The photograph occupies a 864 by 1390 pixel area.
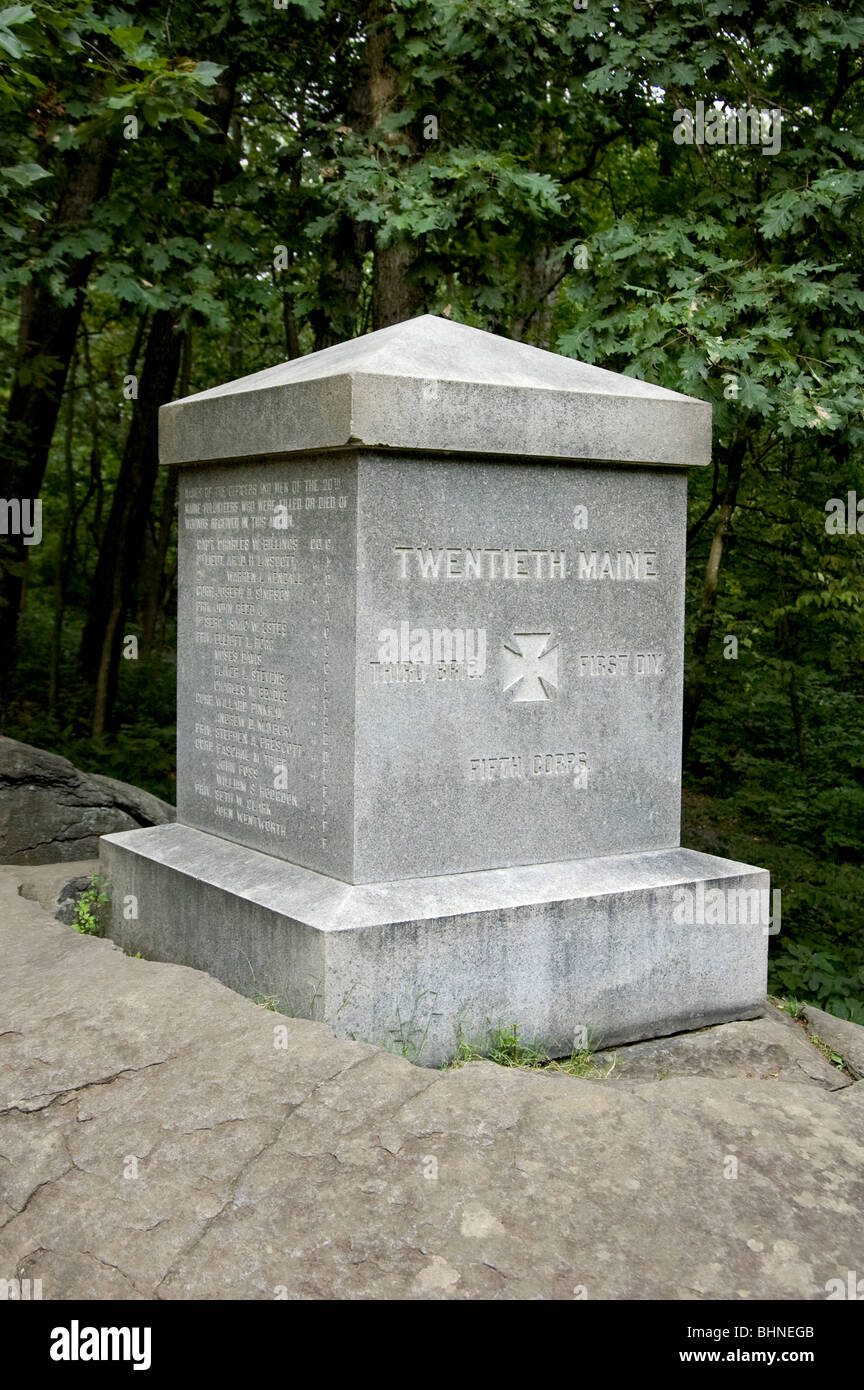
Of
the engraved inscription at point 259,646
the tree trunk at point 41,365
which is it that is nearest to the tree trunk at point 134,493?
the tree trunk at point 41,365

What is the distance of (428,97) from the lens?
799cm

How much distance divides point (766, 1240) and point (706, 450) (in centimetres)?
303

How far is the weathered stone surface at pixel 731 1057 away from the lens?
4312 millimetres

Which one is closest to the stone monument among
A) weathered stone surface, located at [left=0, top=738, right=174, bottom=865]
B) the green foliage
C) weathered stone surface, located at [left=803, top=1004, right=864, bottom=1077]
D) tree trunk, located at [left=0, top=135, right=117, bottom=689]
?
weathered stone surface, located at [left=803, top=1004, right=864, bottom=1077]

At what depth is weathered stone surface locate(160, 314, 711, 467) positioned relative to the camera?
424cm

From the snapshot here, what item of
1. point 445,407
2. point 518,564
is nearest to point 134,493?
point 518,564

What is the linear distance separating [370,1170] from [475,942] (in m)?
1.28

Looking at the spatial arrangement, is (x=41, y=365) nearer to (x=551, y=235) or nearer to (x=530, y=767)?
(x=551, y=235)

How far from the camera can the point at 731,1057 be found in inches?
176

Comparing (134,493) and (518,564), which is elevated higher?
(134,493)

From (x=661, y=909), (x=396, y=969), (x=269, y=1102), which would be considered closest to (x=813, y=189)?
(x=661, y=909)

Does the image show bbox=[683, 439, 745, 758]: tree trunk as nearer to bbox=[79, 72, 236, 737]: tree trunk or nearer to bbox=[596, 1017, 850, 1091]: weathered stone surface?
bbox=[79, 72, 236, 737]: tree trunk

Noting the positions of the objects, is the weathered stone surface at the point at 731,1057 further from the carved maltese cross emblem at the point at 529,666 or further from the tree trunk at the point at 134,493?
the tree trunk at the point at 134,493

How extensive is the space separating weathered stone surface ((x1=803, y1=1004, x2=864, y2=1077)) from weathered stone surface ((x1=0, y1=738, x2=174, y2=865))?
11.5ft
